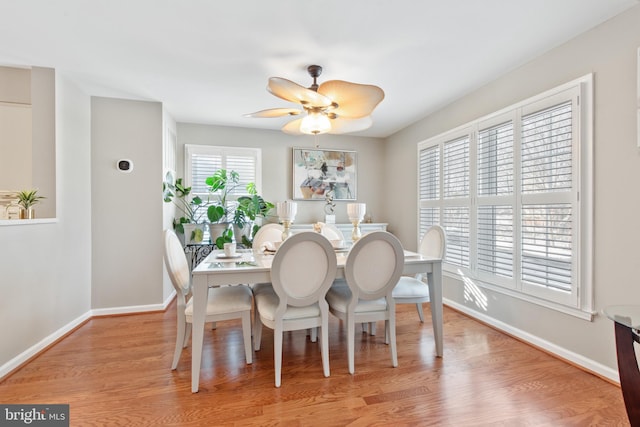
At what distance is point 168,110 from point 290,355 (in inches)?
125

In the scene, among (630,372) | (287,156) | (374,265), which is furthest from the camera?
(287,156)

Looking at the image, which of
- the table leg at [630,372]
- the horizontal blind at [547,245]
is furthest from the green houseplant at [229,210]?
the table leg at [630,372]

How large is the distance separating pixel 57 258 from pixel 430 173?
4076 mm

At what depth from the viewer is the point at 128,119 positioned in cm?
330

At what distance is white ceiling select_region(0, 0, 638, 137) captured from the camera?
1842 mm

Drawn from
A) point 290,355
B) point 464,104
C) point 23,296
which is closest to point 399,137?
point 464,104

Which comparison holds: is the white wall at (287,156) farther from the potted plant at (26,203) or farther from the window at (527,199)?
the potted plant at (26,203)

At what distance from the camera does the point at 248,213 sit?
3945 mm

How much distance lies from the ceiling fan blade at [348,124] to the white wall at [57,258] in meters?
2.48

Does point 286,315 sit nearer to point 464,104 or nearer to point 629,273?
point 629,273

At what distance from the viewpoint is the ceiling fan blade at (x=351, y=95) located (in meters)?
1.96

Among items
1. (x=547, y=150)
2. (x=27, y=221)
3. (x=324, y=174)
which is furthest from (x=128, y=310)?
(x=547, y=150)

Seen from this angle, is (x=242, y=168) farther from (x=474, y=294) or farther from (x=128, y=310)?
(x=474, y=294)

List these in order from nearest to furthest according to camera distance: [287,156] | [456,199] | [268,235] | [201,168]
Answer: [268,235] → [456,199] → [201,168] → [287,156]
